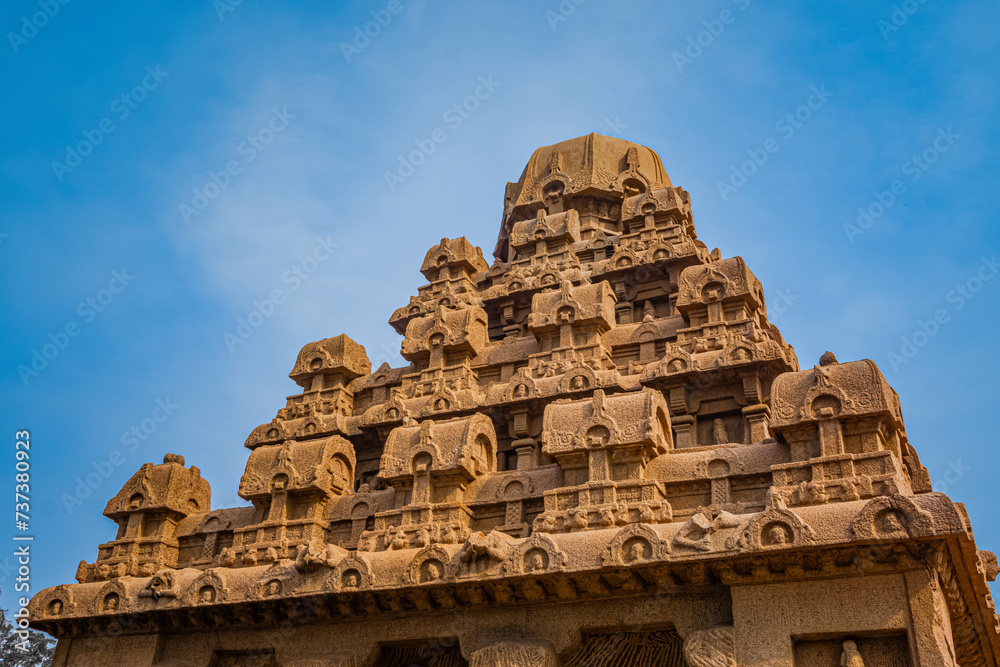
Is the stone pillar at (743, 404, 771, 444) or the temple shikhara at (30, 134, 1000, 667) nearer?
the temple shikhara at (30, 134, 1000, 667)

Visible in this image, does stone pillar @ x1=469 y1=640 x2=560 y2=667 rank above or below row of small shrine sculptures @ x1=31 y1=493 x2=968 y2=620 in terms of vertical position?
below

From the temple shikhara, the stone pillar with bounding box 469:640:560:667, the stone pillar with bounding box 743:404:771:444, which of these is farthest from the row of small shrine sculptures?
the stone pillar with bounding box 743:404:771:444

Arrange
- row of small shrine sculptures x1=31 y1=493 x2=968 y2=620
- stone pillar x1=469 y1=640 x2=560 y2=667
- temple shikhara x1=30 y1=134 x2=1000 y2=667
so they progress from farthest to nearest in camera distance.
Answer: stone pillar x1=469 y1=640 x2=560 y2=667 → temple shikhara x1=30 y1=134 x2=1000 y2=667 → row of small shrine sculptures x1=31 y1=493 x2=968 y2=620

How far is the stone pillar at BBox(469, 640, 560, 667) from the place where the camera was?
12842 mm

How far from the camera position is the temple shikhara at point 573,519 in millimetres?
11797

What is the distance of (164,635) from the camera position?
16.2 m

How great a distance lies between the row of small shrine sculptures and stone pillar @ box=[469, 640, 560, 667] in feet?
2.51

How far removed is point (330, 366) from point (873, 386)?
46.8 feet

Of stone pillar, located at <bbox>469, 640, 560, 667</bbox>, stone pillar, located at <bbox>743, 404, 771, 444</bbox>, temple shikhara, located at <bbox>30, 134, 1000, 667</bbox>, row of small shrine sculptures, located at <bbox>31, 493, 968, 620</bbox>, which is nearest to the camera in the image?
row of small shrine sculptures, located at <bbox>31, 493, 968, 620</bbox>

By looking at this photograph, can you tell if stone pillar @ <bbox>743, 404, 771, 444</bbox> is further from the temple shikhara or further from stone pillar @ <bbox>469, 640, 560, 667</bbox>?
stone pillar @ <bbox>469, 640, 560, 667</bbox>

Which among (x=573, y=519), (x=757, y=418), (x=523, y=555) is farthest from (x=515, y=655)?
(x=757, y=418)

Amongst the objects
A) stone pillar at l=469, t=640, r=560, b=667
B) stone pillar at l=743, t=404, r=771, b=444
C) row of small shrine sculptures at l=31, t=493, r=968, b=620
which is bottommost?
stone pillar at l=469, t=640, r=560, b=667

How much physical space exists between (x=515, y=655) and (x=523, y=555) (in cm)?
141

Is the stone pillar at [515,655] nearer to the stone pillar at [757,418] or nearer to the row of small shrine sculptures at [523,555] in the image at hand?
the row of small shrine sculptures at [523,555]
